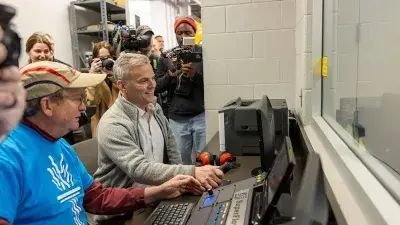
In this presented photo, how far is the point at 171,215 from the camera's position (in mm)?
1090

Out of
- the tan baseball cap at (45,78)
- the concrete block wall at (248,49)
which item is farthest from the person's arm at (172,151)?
the concrete block wall at (248,49)

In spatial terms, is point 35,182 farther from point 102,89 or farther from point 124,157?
point 102,89

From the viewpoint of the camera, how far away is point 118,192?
1.31m

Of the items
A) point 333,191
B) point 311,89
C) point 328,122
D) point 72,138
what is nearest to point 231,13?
point 311,89

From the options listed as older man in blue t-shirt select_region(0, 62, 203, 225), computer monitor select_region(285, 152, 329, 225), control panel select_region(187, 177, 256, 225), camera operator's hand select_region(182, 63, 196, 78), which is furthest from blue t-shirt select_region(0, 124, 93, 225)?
camera operator's hand select_region(182, 63, 196, 78)

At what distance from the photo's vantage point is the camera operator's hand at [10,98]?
1.23 feet

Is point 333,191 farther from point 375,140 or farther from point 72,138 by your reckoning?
point 72,138

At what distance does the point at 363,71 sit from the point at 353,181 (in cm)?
108

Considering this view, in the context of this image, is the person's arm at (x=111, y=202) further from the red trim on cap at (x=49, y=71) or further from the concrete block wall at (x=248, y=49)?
the concrete block wall at (x=248, y=49)

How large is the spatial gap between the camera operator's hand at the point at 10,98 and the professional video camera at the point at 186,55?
2.27 metres

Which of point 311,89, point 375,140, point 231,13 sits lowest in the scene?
point 375,140

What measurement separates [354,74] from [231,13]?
120cm

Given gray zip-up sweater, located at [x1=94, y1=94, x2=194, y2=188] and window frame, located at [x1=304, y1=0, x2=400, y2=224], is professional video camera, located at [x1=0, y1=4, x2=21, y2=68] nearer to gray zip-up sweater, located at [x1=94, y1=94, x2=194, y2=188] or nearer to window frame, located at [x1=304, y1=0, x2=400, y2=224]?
window frame, located at [x1=304, y1=0, x2=400, y2=224]

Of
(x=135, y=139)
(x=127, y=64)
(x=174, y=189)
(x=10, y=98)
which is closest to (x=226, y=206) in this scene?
(x=174, y=189)
